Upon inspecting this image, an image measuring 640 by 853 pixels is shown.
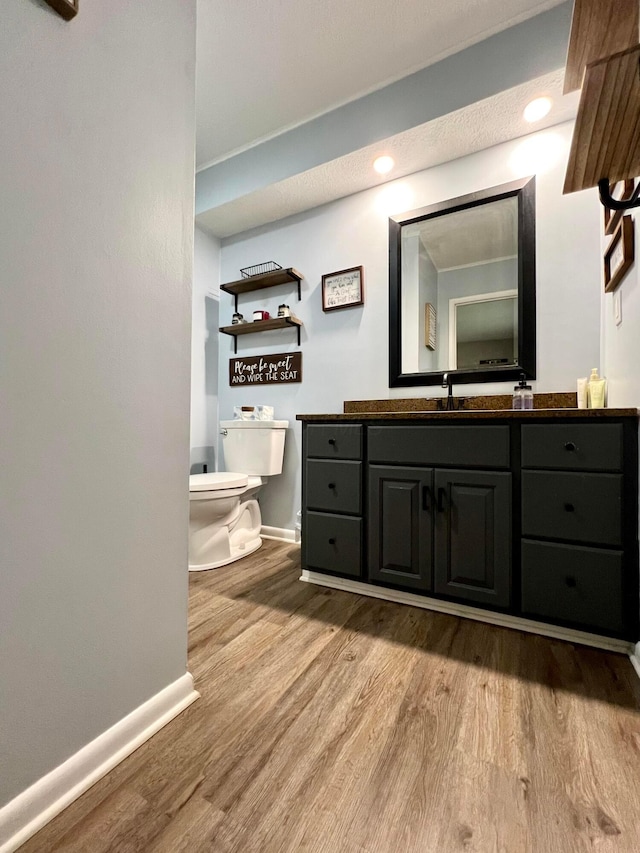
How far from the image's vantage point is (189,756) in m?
0.84

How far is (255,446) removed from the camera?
2.37 metres

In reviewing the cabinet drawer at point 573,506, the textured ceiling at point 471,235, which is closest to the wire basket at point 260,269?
the textured ceiling at point 471,235

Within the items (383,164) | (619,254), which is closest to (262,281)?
(383,164)

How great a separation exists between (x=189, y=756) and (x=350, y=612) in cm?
80

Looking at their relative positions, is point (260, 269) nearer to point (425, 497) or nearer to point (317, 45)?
point (317, 45)

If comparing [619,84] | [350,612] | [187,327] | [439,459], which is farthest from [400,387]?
[619,84]

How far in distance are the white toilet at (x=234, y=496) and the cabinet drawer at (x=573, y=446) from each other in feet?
4.54

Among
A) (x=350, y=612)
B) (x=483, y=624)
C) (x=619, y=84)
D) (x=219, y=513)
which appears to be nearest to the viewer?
(x=619, y=84)

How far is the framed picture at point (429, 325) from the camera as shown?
2.03m

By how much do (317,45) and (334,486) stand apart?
1.98m

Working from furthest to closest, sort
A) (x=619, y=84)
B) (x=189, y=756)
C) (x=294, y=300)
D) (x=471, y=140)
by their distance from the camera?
(x=294, y=300) → (x=471, y=140) → (x=189, y=756) → (x=619, y=84)

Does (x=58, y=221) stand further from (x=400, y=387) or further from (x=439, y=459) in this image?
(x=400, y=387)

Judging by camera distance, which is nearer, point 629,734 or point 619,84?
point 619,84

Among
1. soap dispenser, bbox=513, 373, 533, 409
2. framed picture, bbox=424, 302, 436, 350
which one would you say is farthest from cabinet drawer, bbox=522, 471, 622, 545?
framed picture, bbox=424, 302, 436, 350
